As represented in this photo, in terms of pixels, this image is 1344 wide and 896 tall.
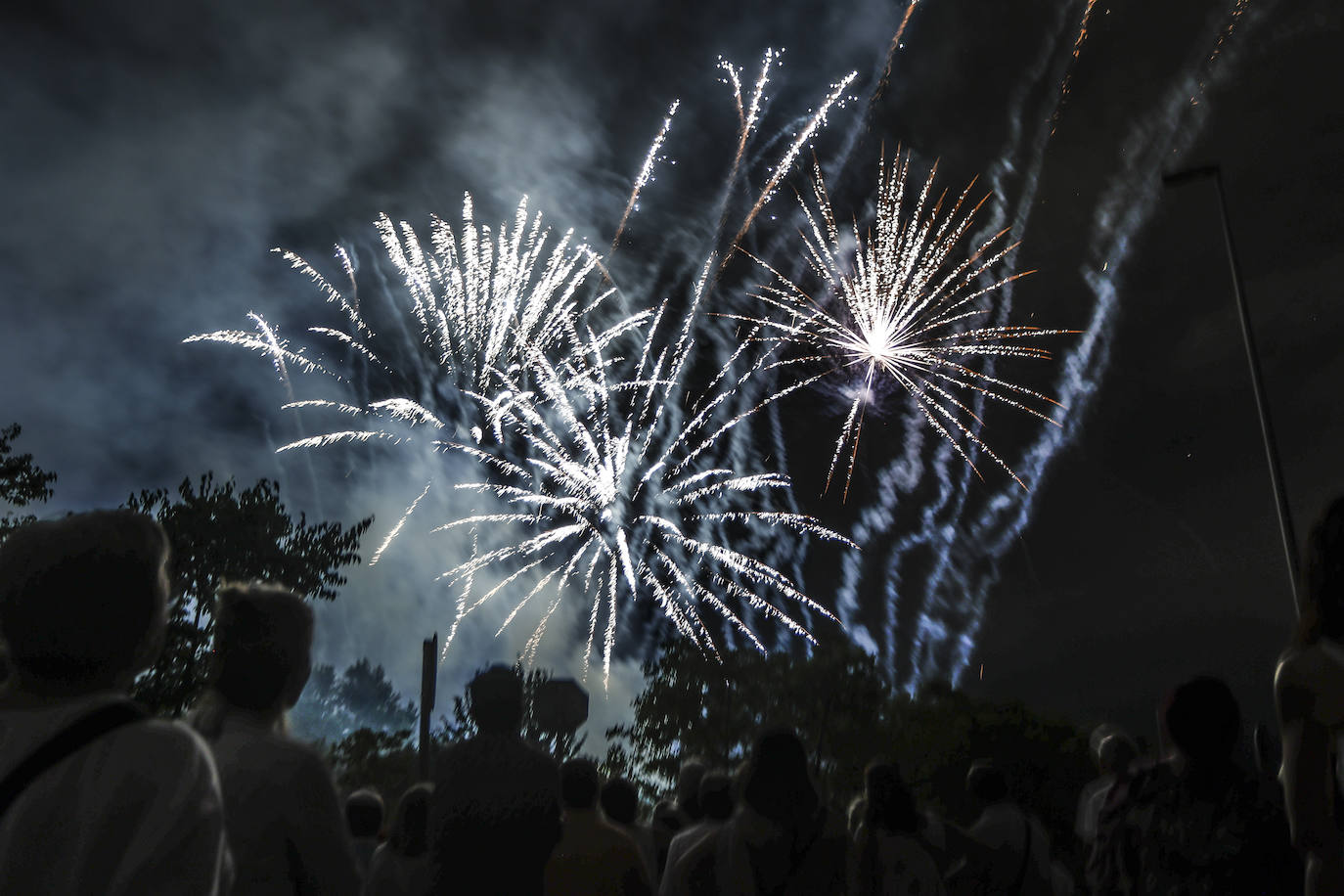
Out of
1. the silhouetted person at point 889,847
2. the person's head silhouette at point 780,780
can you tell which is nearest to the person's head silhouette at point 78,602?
the person's head silhouette at point 780,780

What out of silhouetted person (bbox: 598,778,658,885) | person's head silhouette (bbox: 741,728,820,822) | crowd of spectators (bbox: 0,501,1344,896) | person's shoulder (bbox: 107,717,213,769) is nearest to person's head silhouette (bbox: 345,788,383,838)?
crowd of spectators (bbox: 0,501,1344,896)

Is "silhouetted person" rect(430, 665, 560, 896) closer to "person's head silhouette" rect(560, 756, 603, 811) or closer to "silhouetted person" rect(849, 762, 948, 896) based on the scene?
"person's head silhouette" rect(560, 756, 603, 811)

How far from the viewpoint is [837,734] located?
57812 mm

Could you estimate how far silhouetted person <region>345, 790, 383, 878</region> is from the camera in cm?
600

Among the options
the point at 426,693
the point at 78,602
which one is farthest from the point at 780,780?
the point at 426,693

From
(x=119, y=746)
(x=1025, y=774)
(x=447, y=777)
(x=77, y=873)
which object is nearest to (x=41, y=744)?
(x=119, y=746)

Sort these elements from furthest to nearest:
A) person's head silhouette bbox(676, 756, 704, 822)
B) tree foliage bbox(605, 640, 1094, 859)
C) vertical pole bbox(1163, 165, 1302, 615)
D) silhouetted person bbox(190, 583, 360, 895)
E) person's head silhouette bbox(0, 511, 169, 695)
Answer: tree foliage bbox(605, 640, 1094, 859)
vertical pole bbox(1163, 165, 1302, 615)
person's head silhouette bbox(676, 756, 704, 822)
silhouetted person bbox(190, 583, 360, 895)
person's head silhouette bbox(0, 511, 169, 695)

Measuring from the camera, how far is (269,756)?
2.52m

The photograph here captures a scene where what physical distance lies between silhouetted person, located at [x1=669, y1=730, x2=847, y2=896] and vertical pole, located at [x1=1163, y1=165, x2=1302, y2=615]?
9272mm

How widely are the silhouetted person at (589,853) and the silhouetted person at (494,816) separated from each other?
82 centimetres

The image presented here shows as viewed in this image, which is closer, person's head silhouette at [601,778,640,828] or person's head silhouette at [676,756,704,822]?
person's head silhouette at [601,778,640,828]

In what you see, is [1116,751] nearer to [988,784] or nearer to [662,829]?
[988,784]

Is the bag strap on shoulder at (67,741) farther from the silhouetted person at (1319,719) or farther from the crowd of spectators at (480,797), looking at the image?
the silhouetted person at (1319,719)

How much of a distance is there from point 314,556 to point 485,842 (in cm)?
3422
